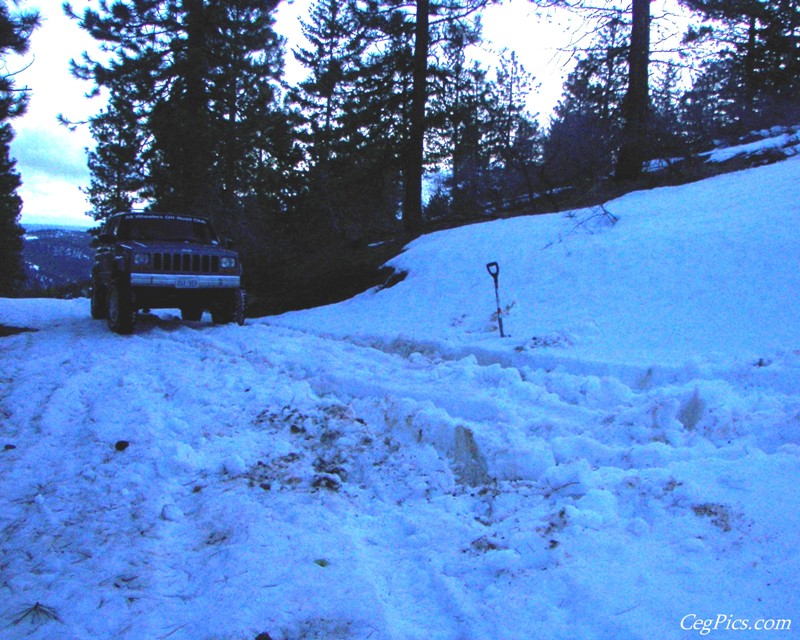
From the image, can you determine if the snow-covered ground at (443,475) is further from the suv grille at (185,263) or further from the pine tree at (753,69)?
the pine tree at (753,69)

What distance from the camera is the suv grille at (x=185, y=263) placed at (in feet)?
29.2

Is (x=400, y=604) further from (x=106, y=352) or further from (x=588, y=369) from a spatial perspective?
(x=106, y=352)

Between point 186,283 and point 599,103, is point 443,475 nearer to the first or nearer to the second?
point 186,283

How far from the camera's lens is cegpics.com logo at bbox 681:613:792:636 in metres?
2.02

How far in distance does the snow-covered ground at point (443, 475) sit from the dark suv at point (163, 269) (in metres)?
1.66

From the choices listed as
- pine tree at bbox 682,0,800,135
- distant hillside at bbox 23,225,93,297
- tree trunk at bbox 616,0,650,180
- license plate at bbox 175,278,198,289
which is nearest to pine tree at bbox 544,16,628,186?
tree trunk at bbox 616,0,650,180

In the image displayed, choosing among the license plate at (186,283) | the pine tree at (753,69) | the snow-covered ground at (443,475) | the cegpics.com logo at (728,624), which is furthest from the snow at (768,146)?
the cegpics.com logo at (728,624)

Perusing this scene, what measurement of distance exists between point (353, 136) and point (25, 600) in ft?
53.6

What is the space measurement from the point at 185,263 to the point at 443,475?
713 centimetres

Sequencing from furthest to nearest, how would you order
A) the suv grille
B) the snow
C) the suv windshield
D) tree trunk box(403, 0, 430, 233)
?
tree trunk box(403, 0, 430, 233)
the snow
the suv windshield
the suv grille

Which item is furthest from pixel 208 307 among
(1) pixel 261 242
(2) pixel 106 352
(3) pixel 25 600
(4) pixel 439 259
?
(1) pixel 261 242

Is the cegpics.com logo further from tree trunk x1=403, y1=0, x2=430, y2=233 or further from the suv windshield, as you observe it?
tree trunk x1=403, y1=0, x2=430, y2=233

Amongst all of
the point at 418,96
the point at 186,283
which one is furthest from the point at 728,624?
the point at 418,96

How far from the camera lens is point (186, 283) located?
9047 millimetres
